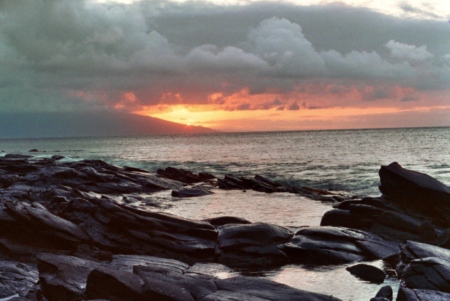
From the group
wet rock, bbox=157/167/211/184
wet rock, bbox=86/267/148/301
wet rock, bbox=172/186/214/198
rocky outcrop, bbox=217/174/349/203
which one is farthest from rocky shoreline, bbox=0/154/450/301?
wet rock, bbox=157/167/211/184

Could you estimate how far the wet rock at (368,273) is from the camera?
1569 cm

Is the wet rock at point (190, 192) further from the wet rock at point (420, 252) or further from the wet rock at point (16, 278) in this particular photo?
the wet rock at point (420, 252)

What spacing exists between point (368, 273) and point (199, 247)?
696 cm

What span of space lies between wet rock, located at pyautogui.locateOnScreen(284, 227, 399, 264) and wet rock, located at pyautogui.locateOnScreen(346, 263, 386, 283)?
150 centimetres

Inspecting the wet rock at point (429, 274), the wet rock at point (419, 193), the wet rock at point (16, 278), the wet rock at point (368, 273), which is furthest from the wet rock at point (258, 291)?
the wet rock at point (419, 193)

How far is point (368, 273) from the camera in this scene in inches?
629

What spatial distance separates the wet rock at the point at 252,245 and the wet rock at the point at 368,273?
10.3 feet

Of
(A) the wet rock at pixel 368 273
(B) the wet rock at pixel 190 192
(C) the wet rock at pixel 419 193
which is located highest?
(C) the wet rock at pixel 419 193

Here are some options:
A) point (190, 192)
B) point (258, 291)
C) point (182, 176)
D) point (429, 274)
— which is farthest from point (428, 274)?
point (182, 176)

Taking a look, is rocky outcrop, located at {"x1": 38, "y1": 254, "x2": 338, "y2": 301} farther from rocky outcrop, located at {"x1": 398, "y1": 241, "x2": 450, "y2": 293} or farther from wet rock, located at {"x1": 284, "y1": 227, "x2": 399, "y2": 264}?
wet rock, located at {"x1": 284, "y1": 227, "x2": 399, "y2": 264}

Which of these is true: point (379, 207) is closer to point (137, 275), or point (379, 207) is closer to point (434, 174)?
point (137, 275)

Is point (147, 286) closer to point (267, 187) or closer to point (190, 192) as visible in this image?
point (190, 192)

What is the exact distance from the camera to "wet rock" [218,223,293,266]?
60.0ft

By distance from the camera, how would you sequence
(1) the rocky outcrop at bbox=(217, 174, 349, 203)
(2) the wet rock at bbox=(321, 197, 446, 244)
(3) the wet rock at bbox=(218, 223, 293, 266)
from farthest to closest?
1. (1) the rocky outcrop at bbox=(217, 174, 349, 203)
2. (2) the wet rock at bbox=(321, 197, 446, 244)
3. (3) the wet rock at bbox=(218, 223, 293, 266)
